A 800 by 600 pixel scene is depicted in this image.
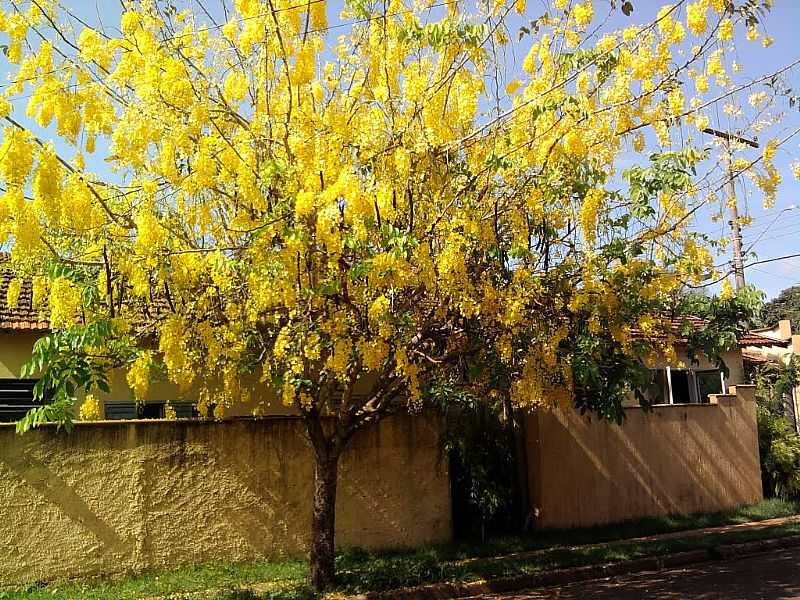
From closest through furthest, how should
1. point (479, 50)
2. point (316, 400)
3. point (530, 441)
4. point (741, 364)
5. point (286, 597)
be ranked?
point (479, 50), point (286, 597), point (316, 400), point (530, 441), point (741, 364)

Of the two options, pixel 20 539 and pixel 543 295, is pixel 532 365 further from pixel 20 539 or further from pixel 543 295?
pixel 20 539

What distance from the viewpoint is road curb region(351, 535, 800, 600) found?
9.39m

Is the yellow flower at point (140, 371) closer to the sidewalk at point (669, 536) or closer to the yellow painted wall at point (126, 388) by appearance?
the yellow painted wall at point (126, 388)

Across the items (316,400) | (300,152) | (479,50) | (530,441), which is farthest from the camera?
(530,441)

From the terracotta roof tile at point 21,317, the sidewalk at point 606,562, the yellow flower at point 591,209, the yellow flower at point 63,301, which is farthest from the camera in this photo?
the terracotta roof tile at point 21,317

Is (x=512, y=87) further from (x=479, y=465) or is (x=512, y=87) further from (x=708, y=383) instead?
(x=708, y=383)

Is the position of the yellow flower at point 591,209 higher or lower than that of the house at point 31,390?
higher

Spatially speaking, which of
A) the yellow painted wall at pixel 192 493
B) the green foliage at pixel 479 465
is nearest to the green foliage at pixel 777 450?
the green foliage at pixel 479 465

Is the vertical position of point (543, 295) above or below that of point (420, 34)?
below

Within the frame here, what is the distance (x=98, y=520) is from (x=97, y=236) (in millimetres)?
3508

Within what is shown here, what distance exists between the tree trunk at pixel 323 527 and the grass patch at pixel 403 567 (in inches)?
7.3

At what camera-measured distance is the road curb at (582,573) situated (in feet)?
30.8

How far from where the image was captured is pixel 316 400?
9.47 metres

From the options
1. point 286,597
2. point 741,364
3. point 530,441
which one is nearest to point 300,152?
point 286,597
